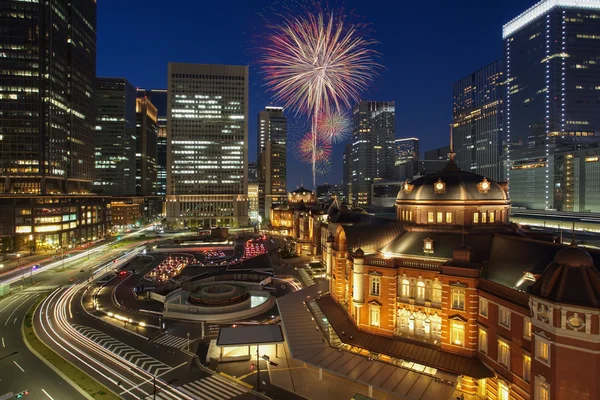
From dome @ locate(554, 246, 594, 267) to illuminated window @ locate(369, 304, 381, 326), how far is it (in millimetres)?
19222

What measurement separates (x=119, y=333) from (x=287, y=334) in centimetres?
2461

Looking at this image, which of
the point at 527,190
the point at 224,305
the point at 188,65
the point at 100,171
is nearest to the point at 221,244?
the point at 224,305

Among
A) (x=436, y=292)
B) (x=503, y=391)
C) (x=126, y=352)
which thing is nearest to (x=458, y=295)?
(x=436, y=292)

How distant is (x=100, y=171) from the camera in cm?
19412

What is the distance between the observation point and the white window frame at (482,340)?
3334 cm

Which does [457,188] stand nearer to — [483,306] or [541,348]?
[483,306]

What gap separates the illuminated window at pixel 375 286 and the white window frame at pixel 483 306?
1026 centimetres

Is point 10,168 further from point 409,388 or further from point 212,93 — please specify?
point 409,388

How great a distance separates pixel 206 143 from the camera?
575 ft

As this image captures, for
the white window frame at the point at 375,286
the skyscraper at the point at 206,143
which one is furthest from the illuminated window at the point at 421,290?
Result: the skyscraper at the point at 206,143

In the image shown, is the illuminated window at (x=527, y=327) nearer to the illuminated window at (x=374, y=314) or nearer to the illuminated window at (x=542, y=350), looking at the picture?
the illuminated window at (x=542, y=350)

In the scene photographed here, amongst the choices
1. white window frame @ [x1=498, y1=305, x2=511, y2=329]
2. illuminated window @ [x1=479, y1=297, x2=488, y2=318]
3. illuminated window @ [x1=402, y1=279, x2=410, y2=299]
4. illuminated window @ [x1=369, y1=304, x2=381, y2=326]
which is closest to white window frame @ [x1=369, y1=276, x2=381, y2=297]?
illuminated window @ [x1=369, y1=304, x2=381, y2=326]

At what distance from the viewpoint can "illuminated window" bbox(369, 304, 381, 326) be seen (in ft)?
131

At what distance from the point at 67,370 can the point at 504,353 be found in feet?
143
